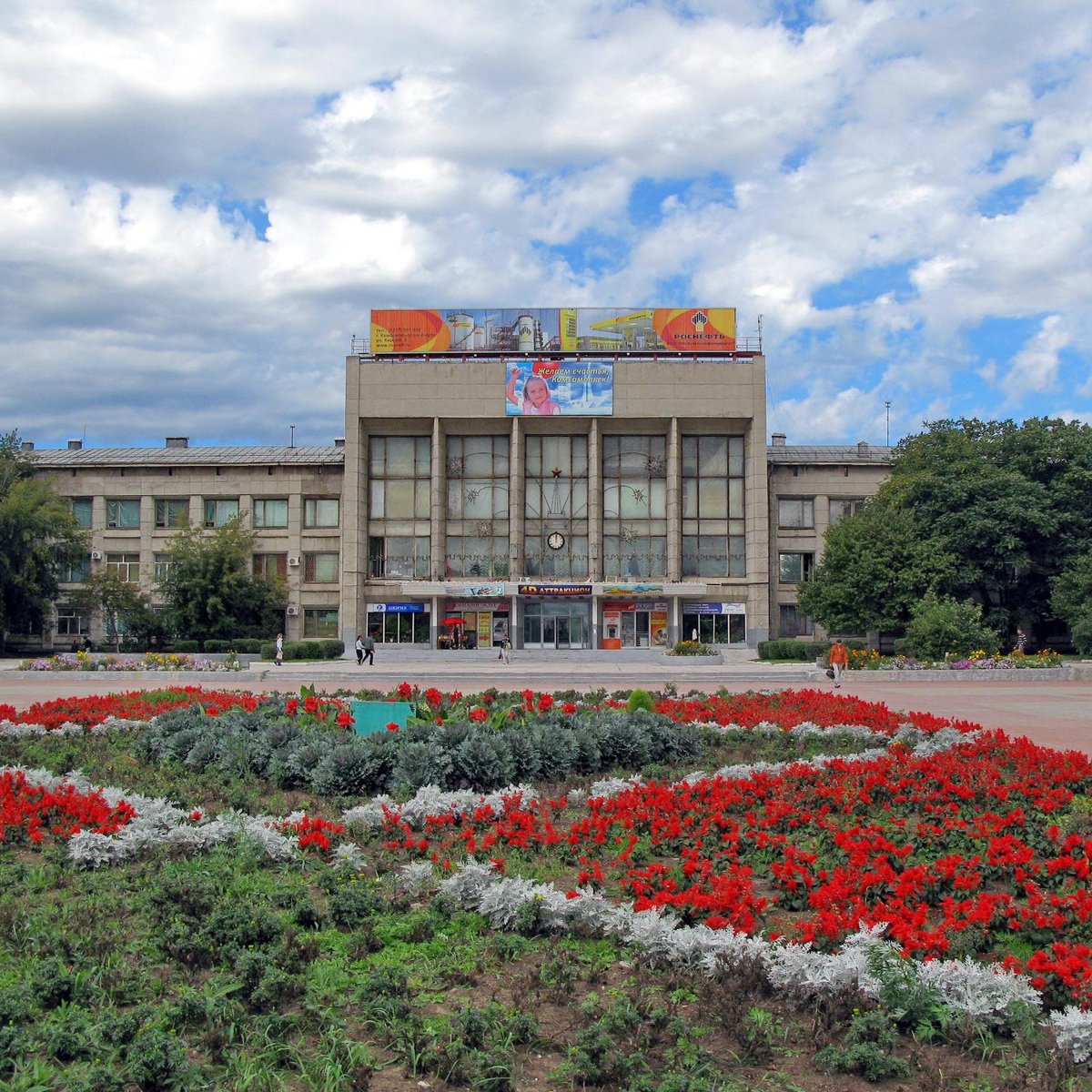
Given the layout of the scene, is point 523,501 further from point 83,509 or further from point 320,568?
point 83,509

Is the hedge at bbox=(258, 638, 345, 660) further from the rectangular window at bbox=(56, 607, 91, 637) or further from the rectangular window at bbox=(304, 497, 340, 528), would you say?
the rectangular window at bbox=(56, 607, 91, 637)

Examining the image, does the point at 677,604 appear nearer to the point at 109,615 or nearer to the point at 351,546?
the point at 351,546

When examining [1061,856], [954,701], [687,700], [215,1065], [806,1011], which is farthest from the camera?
[954,701]

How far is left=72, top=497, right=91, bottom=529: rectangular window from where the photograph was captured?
56094 mm

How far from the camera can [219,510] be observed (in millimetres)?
55844

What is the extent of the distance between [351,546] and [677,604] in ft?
52.4

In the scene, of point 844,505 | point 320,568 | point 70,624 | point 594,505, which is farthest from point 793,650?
point 70,624

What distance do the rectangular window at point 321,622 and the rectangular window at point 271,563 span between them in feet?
7.79

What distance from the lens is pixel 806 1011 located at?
474 cm

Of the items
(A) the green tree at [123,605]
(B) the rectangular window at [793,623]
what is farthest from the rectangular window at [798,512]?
(A) the green tree at [123,605]

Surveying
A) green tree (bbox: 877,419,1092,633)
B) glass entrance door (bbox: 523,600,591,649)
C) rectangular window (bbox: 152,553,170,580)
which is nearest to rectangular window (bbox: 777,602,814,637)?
green tree (bbox: 877,419,1092,633)

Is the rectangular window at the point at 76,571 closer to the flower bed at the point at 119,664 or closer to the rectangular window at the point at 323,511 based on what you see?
the rectangular window at the point at 323,511

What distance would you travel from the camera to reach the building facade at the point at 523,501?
51406 millimetres

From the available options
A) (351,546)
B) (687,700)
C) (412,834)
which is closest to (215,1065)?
(412,834)
